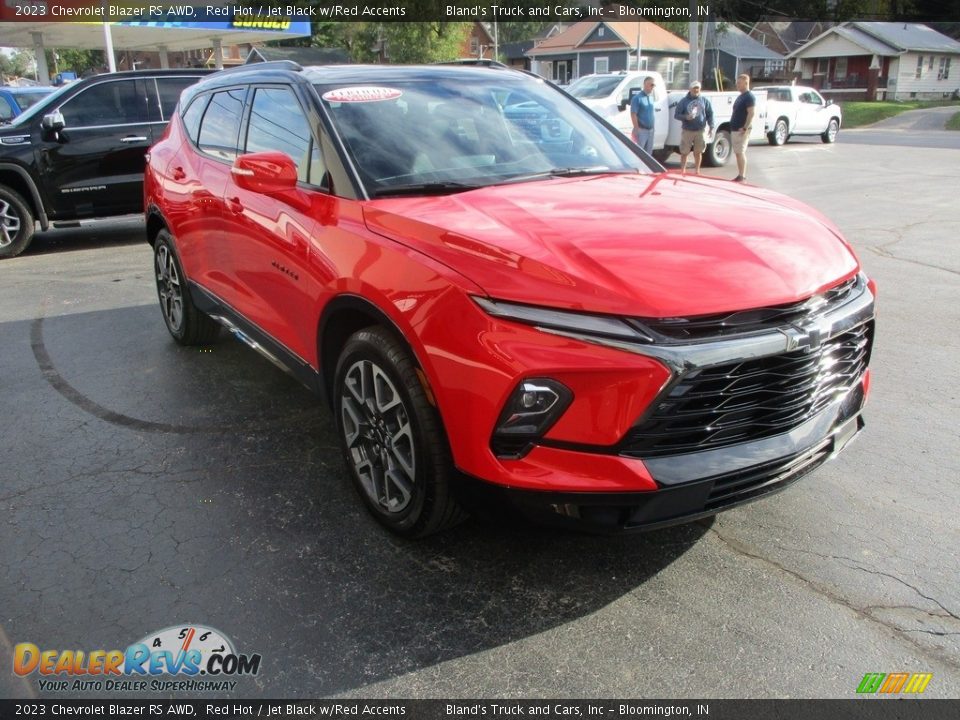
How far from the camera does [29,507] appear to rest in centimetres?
354

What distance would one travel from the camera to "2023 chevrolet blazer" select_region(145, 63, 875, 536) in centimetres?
242

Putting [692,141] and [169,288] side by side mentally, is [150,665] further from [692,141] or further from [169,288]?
[692,141]

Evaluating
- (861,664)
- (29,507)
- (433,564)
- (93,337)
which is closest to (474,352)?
(433,564)

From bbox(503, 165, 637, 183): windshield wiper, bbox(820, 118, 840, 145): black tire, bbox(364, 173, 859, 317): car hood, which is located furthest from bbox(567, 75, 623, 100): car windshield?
bbox(364, 173, 859, 317): car hood

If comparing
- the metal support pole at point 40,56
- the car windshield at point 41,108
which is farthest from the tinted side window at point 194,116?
the metal support pole at point 40,56

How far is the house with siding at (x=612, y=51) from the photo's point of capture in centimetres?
6397

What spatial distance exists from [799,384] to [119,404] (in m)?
3.85

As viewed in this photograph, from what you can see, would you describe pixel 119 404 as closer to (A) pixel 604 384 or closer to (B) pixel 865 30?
(A) pixel 604 384

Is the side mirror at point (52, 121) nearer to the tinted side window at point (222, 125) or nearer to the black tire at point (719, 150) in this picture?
the tinted side window at point (222, 125)

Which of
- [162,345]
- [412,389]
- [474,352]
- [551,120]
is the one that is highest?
[551,120]

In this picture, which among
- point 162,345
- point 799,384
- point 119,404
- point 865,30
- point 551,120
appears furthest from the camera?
point 865,30

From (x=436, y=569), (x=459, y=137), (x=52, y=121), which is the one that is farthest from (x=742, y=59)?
(x=436, y=569)

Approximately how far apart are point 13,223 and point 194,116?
5317 millimetres

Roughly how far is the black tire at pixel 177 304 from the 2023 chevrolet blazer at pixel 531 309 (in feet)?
5.50
